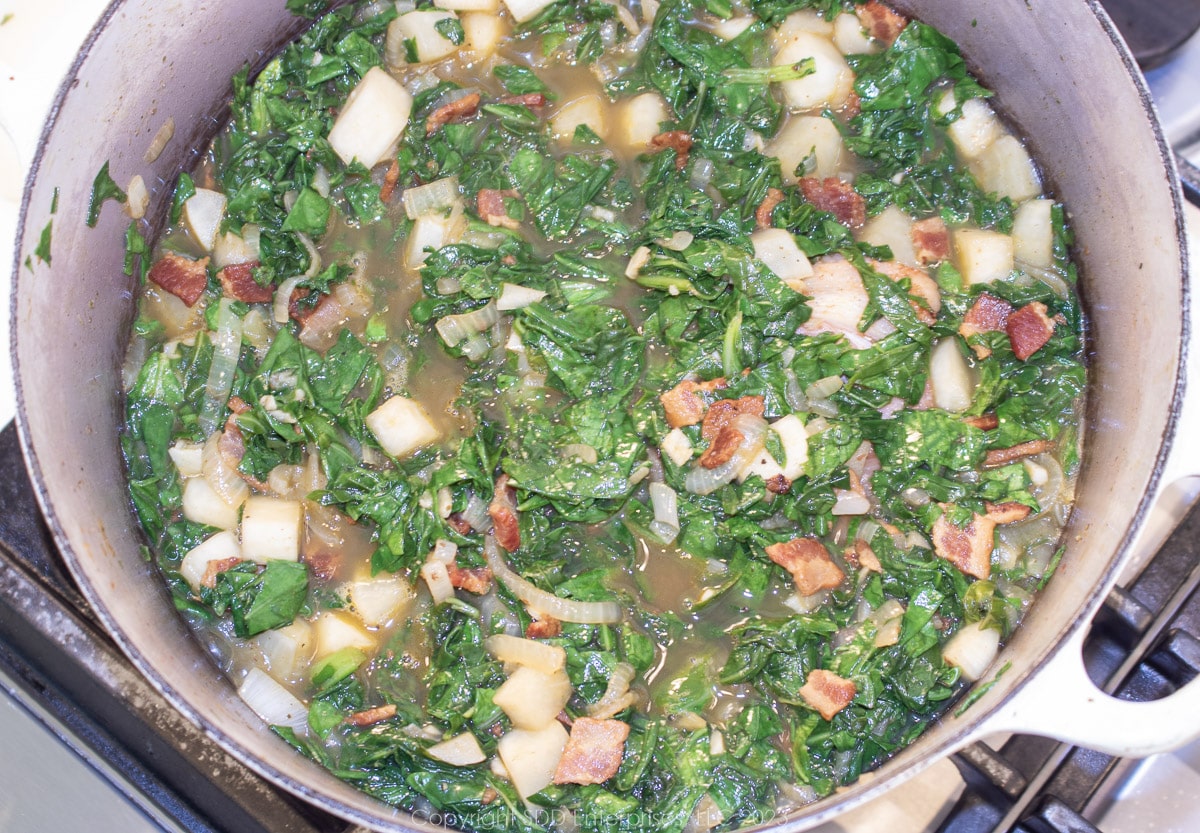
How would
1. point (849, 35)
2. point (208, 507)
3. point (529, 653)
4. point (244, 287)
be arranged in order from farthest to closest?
1. point (849, 35)
2. point (244, 287)
3. point (208, 507)
4. point (529, 653)

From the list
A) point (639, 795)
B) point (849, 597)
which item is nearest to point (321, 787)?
point (639, 795)

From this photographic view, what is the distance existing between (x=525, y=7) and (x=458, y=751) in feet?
9.40

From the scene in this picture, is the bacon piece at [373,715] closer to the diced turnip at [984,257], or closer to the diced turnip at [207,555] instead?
the diced turnip at [207,555]

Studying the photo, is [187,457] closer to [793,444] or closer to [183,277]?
[183,277]

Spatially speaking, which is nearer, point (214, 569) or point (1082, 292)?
point (214, 569)

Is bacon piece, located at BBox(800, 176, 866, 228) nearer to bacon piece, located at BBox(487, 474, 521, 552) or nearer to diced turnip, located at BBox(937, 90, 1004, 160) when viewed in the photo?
diced turnip, located at BBox(937, 90, 1004, 160)

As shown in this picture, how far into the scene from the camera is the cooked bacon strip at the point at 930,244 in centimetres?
377

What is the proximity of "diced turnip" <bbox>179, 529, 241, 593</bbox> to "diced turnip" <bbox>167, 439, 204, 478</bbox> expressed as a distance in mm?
277

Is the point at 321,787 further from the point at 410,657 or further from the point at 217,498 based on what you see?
the point at 217,498

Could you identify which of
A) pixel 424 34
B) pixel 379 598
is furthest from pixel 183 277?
pixel 379 598

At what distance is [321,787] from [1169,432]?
2.87 meters

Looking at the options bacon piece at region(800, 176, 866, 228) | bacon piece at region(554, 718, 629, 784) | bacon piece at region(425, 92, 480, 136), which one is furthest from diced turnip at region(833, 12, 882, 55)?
bacon piece at region(554, 718, 629, 784)

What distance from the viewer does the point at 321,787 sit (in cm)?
304

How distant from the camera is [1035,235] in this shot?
3816 millimetres
